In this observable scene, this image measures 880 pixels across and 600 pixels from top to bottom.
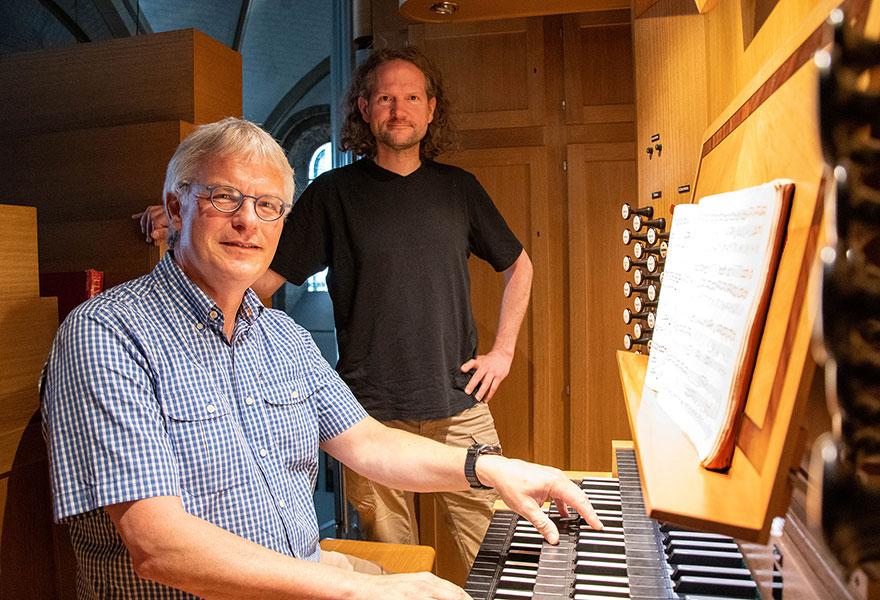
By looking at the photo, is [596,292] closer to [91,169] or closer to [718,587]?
[91,169]

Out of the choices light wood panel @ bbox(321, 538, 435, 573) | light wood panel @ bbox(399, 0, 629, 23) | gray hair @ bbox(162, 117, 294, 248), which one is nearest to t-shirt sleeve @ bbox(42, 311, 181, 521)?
gray hair @ bbox(162, 117, 294, 248)

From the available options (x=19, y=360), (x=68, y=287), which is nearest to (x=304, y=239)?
(x=68, y=287)

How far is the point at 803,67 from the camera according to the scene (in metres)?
0.80

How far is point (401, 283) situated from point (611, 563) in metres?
1.31

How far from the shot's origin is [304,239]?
7.74ft

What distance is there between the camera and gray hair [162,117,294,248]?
1.41 metres

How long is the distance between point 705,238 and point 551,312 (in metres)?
2.19

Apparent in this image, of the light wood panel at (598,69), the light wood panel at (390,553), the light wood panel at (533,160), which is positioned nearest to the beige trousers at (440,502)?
the light wood panel at (390,553)

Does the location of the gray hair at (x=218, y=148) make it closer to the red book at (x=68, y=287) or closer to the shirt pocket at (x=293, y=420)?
the shirt pocket at (x=293, y=420)

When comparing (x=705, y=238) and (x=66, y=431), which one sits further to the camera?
(x=66, y=431)

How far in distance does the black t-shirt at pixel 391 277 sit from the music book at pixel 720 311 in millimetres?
1220

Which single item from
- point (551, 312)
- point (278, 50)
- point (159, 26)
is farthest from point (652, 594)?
point (278, 50)

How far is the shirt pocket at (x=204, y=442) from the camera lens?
4.00ft

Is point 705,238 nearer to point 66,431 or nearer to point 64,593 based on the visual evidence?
point 66,431
